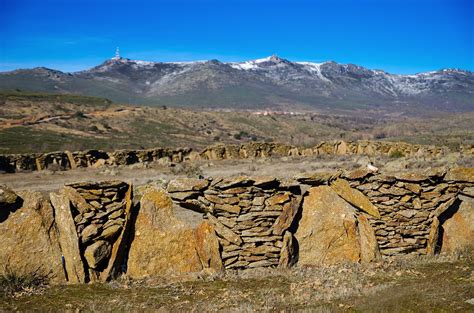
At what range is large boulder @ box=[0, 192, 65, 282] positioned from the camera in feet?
29.2

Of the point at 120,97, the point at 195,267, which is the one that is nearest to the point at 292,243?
the point at 195,267

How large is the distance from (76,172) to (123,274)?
13872mm

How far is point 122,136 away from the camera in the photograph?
5581 cm

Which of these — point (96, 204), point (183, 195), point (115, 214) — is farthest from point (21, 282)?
point (183, 195)

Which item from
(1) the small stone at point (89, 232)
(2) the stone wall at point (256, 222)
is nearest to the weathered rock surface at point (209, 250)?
(2) the stone wall at point (256, 222)

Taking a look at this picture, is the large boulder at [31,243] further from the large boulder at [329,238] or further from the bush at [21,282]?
the large boulder at [329,238]

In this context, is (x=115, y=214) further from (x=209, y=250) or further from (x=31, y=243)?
(x=209, y=250)

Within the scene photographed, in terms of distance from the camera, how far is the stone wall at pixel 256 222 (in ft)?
30.8

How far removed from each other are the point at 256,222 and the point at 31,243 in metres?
5.11

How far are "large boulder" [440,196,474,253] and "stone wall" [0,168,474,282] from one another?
0.08 ft

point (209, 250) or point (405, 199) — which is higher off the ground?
point (405, 199)

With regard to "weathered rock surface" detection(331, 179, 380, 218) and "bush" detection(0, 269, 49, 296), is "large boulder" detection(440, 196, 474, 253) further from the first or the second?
"bush" detection(0, 269, 49, 296)

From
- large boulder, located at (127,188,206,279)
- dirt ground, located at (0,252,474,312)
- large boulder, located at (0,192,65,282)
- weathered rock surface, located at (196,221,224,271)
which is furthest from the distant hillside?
large boulder, located at (0,192,65,282)

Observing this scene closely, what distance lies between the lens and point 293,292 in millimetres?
8359
